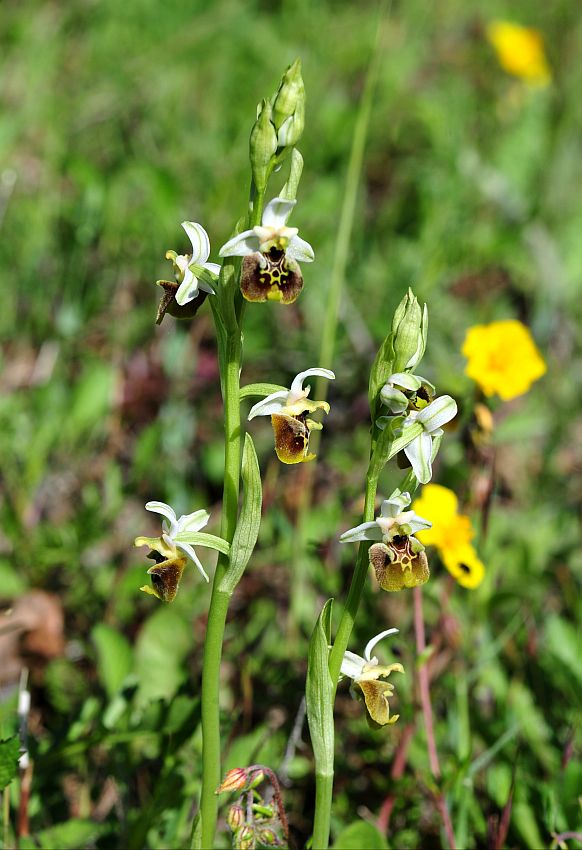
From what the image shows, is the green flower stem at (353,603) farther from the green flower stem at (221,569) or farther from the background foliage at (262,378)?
the background foliage at (262,378)

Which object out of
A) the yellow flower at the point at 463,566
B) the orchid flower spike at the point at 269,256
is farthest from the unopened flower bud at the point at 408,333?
the yellow flower at the point at 463,566

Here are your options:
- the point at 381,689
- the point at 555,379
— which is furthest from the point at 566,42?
the point at 381,689

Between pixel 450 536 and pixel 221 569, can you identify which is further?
pixel 450 536

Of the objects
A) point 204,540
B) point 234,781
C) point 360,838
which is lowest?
point 360,838

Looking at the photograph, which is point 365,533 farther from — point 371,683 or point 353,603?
point 371,683

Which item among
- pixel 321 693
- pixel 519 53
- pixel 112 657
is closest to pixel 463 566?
pixel 321 693

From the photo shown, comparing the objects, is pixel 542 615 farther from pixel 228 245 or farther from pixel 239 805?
pixel 228 245

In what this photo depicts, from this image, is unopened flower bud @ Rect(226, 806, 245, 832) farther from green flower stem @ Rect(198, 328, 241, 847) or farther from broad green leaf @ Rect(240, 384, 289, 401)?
broad green leaf @ Rect(240, 384, 289, 401)

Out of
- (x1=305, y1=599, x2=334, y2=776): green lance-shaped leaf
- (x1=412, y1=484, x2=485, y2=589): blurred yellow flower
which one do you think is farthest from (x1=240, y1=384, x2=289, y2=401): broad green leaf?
(x1=412, y1=484, x2=485, y2=589): blurred yellow flower

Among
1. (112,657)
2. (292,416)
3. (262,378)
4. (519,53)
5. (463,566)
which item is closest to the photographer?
(292,416)
